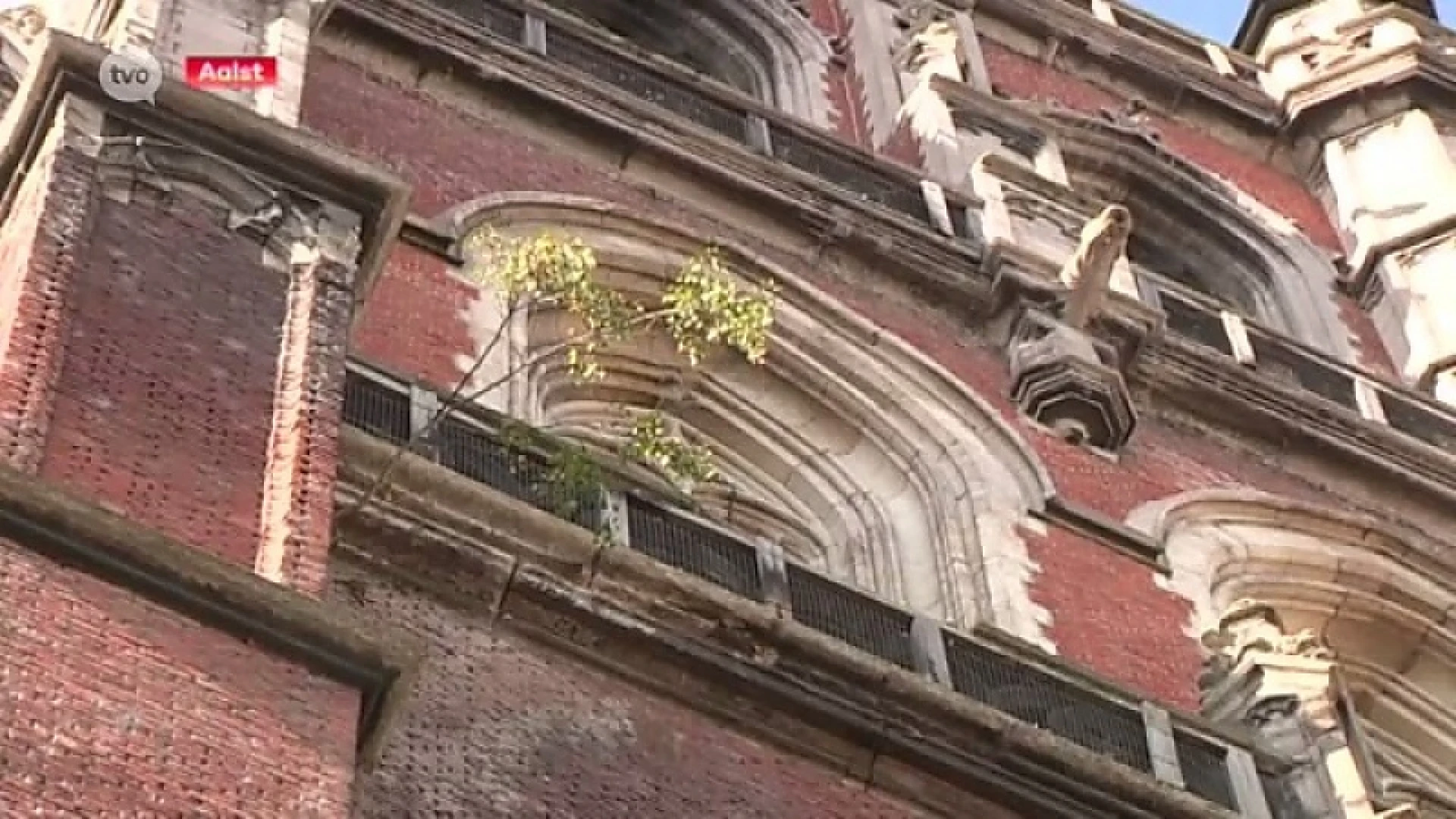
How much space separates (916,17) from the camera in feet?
87.0

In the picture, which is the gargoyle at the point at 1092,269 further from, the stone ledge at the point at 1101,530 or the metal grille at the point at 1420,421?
the metal grille at the point at 1420,421

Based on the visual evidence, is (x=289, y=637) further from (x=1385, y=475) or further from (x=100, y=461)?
(x=1385, y=475)

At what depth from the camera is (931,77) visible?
2386cm

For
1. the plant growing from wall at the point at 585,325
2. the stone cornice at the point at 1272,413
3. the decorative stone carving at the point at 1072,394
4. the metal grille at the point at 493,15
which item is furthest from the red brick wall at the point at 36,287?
the stone cornice at the point at 1272,413

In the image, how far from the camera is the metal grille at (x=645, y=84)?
1995 cm

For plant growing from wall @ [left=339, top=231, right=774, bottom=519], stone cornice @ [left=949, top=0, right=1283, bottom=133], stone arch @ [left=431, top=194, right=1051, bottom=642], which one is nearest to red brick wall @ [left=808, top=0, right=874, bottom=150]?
stone cornice @ [left=949, top=0, right=1283, bottom=133]

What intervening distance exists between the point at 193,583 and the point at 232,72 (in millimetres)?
4553

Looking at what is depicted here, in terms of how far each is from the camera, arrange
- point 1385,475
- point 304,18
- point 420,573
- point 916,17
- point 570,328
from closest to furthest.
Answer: point 420,573 → point 304,18 → point 570,328 → point 1385,475 → point 916,17

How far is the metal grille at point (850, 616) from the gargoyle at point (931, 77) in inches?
368

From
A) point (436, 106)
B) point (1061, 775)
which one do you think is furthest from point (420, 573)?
point (436, 106)

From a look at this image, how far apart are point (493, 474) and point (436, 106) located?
5.72m

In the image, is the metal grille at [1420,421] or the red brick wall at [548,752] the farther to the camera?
the metal grille at [1420,421]

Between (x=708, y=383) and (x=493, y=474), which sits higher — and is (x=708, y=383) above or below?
above

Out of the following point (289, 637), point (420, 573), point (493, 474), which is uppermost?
point (493, 474)
